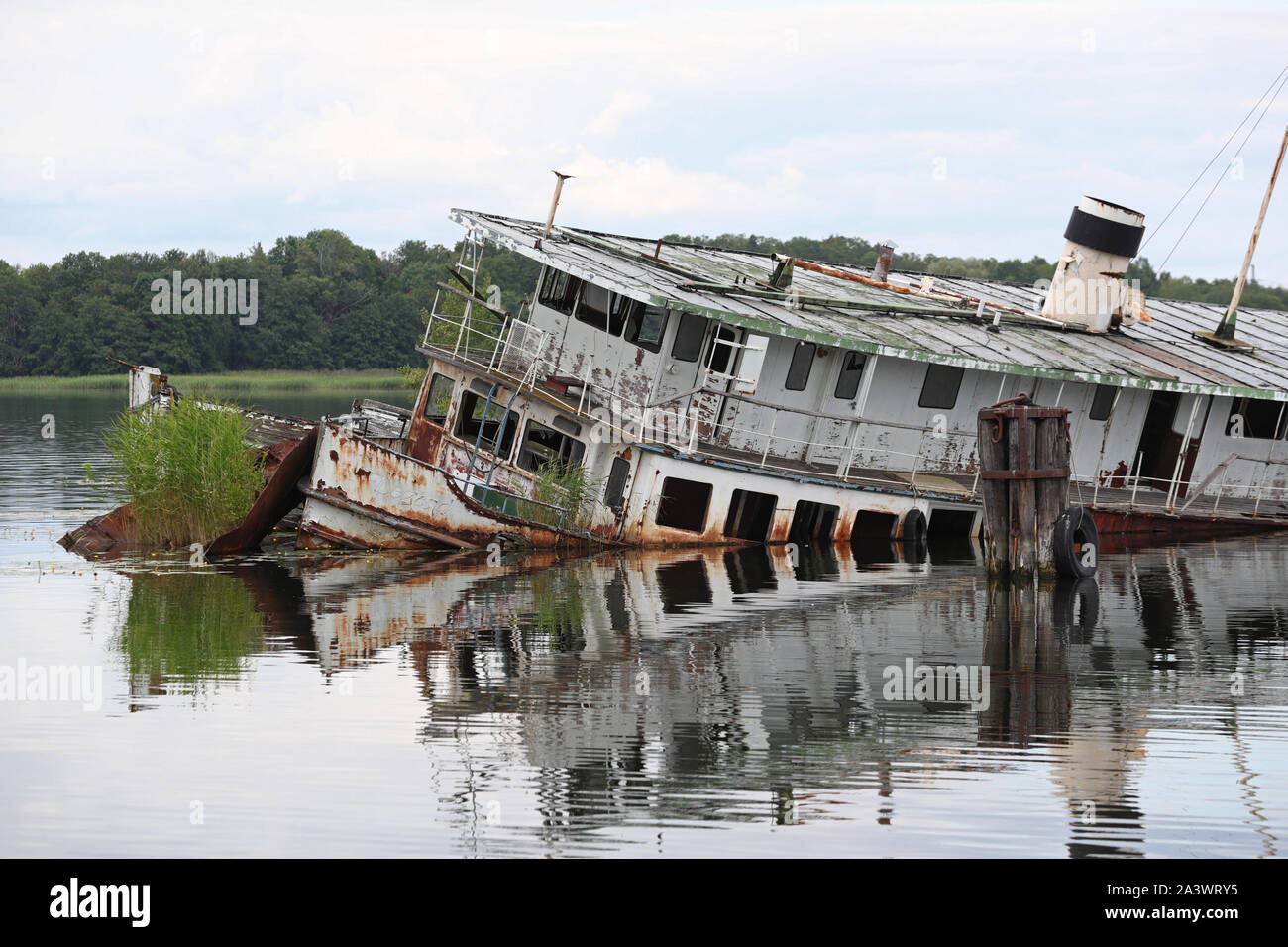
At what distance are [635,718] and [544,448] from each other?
1414cm

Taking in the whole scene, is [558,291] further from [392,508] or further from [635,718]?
[635,718]

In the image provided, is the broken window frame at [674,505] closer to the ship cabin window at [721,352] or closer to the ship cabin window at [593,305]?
the ship cabin window at [721,352]

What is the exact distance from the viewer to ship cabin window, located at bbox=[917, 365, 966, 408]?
29.8 meters

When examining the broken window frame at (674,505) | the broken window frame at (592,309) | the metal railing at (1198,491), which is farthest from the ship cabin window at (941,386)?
the broken window frame at (592,309)

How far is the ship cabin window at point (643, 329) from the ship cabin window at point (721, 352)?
99 cm

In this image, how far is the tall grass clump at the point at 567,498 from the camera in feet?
86.9

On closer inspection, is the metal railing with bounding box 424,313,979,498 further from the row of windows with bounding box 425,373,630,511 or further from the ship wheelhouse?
the row of windows with bounding box 425,373,630,511

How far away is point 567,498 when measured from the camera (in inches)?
1048

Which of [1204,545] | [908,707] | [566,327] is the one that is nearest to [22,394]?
[566,327]

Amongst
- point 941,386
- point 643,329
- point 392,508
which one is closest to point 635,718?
point 392,508

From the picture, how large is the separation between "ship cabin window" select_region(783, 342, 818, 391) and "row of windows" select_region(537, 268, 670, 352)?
107 inches
